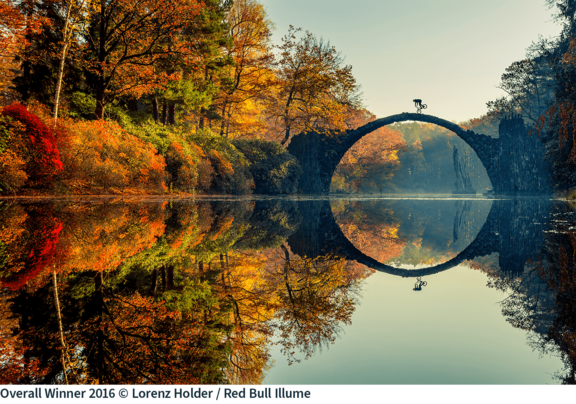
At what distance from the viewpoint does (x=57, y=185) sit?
480 inches

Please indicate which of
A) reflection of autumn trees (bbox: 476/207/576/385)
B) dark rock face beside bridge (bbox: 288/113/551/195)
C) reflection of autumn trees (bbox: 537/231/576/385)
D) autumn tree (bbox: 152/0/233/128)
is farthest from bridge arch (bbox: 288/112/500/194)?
reflection of autumn trees (bbox: 476/207/576/385)

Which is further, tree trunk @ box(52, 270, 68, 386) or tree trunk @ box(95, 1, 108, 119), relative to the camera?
tree trunk @ box(95, 1, 108, 119)

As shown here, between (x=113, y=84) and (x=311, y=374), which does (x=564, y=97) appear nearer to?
(x=311, y=374)

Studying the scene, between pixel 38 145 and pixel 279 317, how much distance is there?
11267 mm

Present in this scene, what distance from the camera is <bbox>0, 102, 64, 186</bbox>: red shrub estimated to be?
10.4 m

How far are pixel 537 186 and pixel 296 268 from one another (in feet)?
93.8

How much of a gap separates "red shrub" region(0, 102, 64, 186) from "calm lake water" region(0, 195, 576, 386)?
7.92 m

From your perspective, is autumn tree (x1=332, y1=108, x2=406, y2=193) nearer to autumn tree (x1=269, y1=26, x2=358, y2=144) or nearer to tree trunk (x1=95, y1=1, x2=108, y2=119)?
autumn tree (x1=269, y1=26, x2=358, y2=144)

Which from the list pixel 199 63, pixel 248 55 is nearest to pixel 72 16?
pixel 199 63

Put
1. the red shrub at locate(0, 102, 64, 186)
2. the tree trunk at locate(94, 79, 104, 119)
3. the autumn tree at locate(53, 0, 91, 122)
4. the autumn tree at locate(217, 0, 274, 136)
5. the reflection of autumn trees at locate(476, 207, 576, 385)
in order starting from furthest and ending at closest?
the autumn tree at locate(217, 0, 274, 136), the tree trunk at locate(94, 79, 104, 119), the autumn tree at locate(53, 0, 91, 122), the red shrub at locate(0, 102, 64, 186), the reflection of autumn trees at locate(476, 207, 576, 385)

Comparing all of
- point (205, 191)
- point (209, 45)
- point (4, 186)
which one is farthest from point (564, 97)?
point (4, 186)

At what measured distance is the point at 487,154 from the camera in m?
27.5

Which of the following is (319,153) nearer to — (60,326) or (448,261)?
(448,261)

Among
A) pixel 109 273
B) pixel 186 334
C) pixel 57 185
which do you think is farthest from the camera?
pixel 57 185
